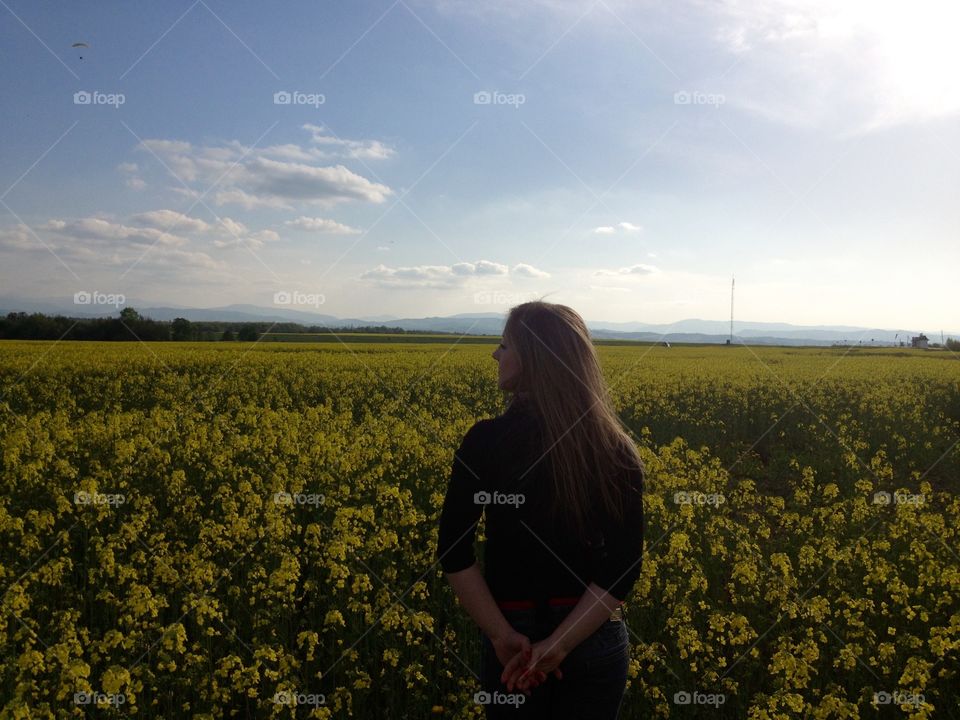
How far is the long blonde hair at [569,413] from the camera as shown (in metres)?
2.48

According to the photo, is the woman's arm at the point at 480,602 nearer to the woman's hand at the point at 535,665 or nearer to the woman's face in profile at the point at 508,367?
the woman's hand at the point at 535,665

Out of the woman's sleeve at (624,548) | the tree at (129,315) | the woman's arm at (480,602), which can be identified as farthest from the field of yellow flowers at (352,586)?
the tree at (129,315)

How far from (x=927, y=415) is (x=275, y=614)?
1914 centimetres

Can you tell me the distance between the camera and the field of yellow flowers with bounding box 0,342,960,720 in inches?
184

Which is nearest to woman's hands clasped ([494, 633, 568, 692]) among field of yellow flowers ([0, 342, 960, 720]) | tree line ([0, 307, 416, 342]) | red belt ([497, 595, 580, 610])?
red belt ([497, 595, 580, 610])

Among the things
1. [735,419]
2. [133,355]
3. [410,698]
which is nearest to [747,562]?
[410,698]

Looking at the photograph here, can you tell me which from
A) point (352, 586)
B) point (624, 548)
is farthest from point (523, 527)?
point (352, 586)

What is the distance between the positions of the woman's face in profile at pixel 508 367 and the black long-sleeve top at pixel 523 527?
0.28ft

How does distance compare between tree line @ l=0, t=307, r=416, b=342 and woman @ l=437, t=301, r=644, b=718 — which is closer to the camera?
woman @ l=437, t=301, r=644, b=718

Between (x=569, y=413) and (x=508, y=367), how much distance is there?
278 mm

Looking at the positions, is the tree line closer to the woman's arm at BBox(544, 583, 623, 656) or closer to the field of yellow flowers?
the field of yellow flowers

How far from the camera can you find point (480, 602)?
2.57 m

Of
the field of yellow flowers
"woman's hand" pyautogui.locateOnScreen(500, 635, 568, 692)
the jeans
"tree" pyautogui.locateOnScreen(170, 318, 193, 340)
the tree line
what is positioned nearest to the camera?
"woman's hand" pyautogui.locateOnScreen(500, 635, 568, 692)

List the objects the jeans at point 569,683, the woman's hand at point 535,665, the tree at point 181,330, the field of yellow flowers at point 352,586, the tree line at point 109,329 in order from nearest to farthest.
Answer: the woman's hand at point 535,665 < the jeans at point 569,683 < the field of yellow flowers at point 352,586 < the tree line at point 109,329 < the tree at point 181,330
